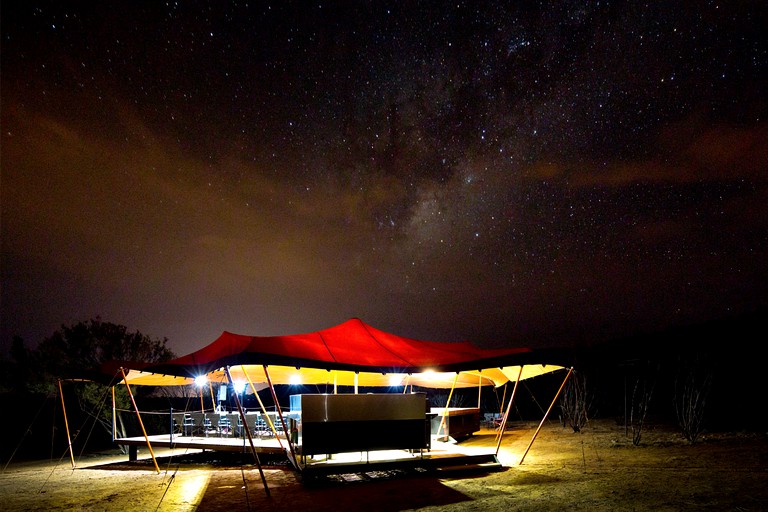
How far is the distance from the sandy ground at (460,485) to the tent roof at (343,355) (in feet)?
5.80

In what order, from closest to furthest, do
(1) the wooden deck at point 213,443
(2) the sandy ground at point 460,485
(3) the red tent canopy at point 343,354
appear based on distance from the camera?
(2) the sandy ground at point 460,485 → (3) the red tent canopy at point 343,354 → (1) the wooden deck at point 213,443

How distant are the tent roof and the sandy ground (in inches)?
69.6

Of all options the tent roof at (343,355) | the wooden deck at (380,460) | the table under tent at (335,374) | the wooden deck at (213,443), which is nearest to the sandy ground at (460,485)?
the wooden deck at (380,460)

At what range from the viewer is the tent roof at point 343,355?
27.1 feet

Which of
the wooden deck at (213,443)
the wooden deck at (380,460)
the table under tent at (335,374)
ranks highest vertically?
the table under tent at (335,374)

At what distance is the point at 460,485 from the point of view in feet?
26.0

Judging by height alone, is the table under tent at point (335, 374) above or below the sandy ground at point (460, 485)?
above

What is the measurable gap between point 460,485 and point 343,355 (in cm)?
313

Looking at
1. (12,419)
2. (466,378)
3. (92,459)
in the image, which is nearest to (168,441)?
(92,459)

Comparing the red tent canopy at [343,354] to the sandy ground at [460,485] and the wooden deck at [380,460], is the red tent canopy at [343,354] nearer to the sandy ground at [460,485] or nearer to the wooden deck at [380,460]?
the wooden deck at [380,460]

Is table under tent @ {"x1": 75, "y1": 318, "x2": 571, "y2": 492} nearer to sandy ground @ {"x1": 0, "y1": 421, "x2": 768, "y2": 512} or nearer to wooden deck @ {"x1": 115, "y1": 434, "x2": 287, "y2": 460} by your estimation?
wooden deck @ {"x1": 115, "y1": 434, "x2": 287, "y2": 460}

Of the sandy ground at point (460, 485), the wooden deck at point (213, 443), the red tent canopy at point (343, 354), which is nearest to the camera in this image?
the sandy ground at point (460, 485)

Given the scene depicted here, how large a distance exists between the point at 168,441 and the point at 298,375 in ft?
12.2

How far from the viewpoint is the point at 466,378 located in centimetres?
1525
